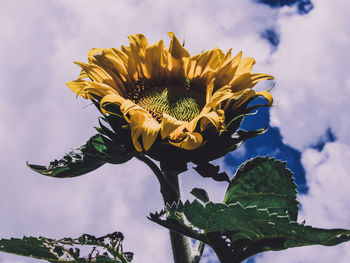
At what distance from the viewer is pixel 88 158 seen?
1.65 m

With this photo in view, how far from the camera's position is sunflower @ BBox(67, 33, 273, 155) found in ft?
4.82

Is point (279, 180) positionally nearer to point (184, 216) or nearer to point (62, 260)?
point (184, 216)

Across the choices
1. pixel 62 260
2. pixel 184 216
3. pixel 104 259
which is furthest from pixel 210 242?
pixel 62 260

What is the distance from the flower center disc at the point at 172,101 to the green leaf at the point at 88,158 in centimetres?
27

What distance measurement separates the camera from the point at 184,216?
1326 mm

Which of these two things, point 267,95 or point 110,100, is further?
point 267,95

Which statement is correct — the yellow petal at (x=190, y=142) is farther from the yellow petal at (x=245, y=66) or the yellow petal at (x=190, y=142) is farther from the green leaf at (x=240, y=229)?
the yellow petal at (x=245, y=66)

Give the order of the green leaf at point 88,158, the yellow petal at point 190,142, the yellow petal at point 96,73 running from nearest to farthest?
the yellow petal at point 190,142
the green leaf at point 88,158
the yellow petal at point 96,73

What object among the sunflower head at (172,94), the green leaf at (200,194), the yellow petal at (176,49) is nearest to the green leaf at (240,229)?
the green leaf at (200,194)

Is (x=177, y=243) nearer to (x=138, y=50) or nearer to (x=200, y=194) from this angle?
(x=200, y=194)

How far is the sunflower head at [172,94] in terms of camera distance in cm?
147

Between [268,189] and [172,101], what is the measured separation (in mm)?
545

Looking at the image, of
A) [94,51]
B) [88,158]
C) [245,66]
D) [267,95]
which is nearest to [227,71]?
[245,66]

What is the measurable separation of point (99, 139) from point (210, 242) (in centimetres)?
56
